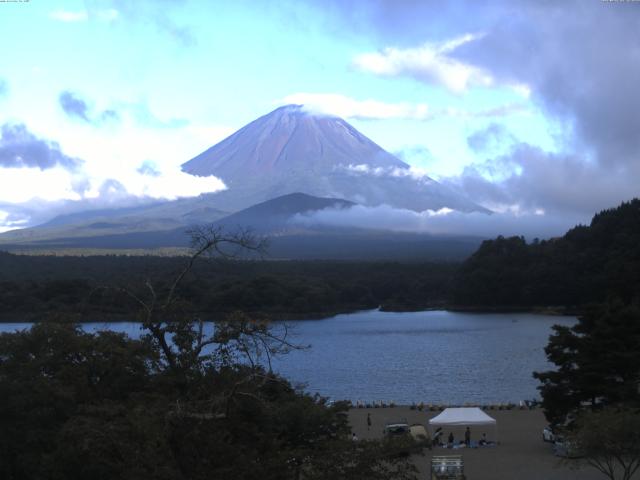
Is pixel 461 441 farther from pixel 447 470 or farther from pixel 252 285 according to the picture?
pixel 252 285

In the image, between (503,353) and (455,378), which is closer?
(455,378)

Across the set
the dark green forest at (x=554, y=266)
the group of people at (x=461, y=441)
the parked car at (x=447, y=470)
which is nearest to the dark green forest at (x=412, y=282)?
the dark green forest at (x=554, y=266)

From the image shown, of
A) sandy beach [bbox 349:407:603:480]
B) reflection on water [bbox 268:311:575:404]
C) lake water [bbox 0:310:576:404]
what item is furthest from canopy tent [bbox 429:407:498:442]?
reflection on water [bbox 268:311:575:404]

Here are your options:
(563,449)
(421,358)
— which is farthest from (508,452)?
(421,358)

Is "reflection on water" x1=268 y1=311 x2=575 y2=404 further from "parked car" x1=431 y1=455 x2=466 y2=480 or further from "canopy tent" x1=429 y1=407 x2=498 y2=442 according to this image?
"parked car" x1=431 y1=455 x2=466 y2=480

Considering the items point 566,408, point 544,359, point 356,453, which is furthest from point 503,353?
point 356,453

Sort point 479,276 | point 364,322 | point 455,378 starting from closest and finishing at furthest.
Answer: point 455,378 → point 364,322 → point 479,276

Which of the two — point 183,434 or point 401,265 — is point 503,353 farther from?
point 401,265
